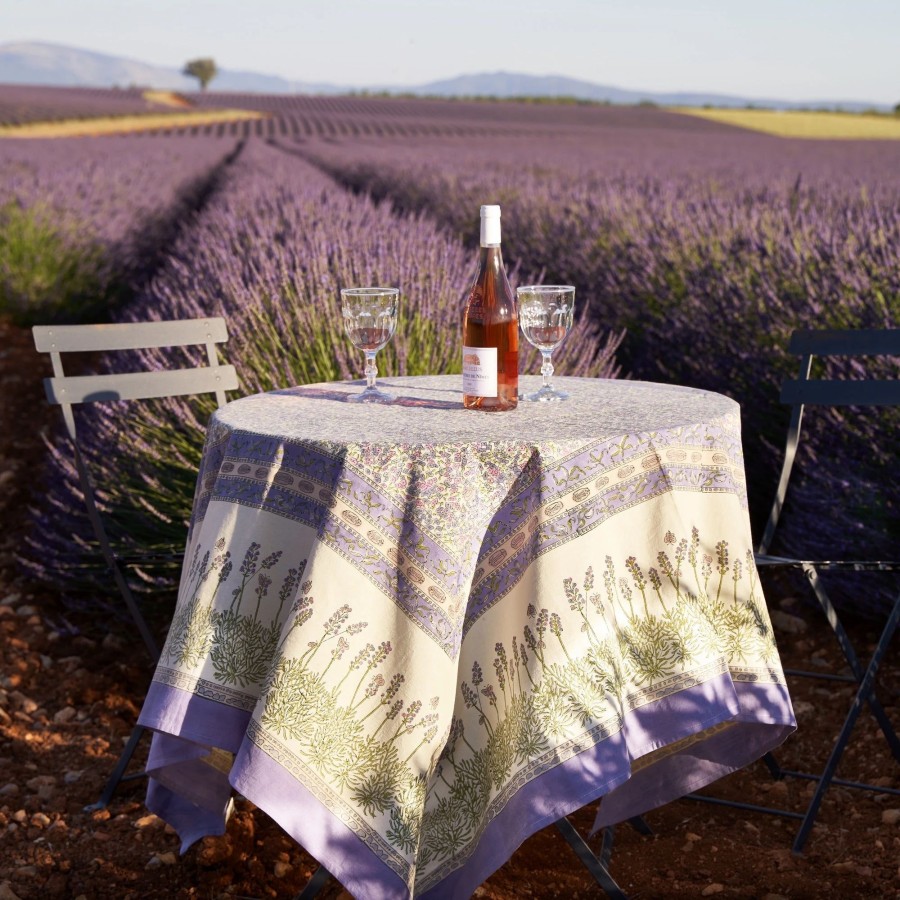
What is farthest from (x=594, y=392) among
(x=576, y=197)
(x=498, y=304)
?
(x=576, y=197)

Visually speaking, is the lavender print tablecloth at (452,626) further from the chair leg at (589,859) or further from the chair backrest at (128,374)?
the chair backrest at (128,374)

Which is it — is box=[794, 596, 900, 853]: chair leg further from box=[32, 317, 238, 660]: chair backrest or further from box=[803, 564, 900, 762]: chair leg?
box=[32, 317, 238, 660]: chair backrest

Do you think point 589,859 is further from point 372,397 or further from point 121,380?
point 121,380

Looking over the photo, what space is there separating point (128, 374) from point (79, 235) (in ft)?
20.8

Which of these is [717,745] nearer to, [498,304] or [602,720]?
[602,720]

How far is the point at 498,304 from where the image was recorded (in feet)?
6.66

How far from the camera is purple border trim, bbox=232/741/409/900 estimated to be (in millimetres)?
1771

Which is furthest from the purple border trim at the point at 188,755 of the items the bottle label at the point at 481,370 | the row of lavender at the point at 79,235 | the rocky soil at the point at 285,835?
the row of lavender at the point at 79,235

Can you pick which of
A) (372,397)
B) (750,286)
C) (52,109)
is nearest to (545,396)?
(372,397)

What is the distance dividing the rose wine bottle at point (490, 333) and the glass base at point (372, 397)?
8.0 inches

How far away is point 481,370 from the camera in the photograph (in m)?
2.02

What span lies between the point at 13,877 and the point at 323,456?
3.75 ft

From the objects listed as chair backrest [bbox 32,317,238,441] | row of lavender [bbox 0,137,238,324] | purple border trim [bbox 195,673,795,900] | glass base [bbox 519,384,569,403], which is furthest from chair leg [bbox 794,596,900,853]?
row of lavender [bbox 0,137,238,324]

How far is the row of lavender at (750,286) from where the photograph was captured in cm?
357
